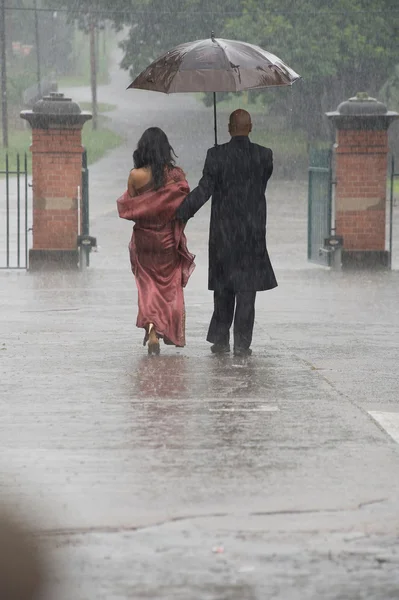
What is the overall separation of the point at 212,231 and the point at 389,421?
113 inches

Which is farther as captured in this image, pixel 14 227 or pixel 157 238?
pixel 14 227

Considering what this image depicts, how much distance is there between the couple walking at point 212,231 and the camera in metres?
10.0

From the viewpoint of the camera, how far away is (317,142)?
5300 cm

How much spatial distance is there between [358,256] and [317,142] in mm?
36161

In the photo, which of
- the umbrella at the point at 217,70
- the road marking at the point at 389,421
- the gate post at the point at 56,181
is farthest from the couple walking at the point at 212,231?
the gate post at the point at 56,181

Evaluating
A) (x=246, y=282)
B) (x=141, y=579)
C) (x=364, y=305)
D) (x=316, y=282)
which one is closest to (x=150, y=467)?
(x=141, y=579)

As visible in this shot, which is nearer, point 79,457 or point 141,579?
point 141,579

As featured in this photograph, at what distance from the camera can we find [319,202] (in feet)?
59.5

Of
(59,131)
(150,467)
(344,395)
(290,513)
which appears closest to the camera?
(290,513)

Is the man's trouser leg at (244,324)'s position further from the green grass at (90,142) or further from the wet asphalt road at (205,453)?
the green grass at (90,142)

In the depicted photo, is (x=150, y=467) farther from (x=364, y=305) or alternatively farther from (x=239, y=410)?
(x=364, y=305)

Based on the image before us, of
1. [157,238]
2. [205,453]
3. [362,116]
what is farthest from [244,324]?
[362,116]

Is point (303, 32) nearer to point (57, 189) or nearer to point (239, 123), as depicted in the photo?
point (57, 189)

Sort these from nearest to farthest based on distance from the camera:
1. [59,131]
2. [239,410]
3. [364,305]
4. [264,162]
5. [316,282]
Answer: [239,410] < [264,162] < [364,305] < [316,282] < [59,131]
